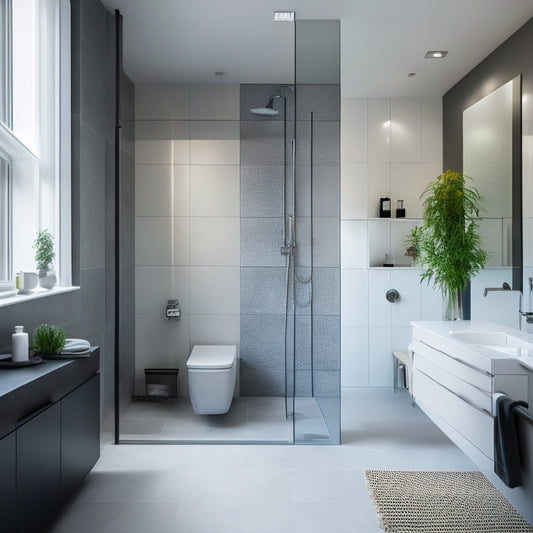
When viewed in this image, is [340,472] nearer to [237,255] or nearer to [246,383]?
[246,383]

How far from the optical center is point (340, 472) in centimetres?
286

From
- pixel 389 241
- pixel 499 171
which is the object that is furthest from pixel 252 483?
pixel 389 241

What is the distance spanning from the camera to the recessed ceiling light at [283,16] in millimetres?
3213

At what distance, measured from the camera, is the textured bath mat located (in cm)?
228

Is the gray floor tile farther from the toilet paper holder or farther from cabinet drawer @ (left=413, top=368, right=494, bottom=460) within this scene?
the toilet paper holder

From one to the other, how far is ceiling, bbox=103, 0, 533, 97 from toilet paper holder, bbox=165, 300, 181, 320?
147 cm

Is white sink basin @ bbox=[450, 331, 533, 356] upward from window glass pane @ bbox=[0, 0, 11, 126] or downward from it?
downward

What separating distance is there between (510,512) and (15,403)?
219cm

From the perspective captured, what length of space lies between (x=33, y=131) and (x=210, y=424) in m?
2.03

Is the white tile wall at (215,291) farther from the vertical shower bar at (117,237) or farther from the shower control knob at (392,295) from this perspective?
the shower control knob at (392,295)

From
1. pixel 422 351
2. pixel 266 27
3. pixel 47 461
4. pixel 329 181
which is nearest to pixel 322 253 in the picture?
pixel 329 181

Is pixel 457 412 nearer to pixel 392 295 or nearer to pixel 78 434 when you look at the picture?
pixel 392 295

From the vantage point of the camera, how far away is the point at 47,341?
7.66 feet

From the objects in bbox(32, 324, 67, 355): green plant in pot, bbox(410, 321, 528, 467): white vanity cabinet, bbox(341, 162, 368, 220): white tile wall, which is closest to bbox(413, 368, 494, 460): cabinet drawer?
bbox(410, 321, 528, 467): white vanity cabinet
